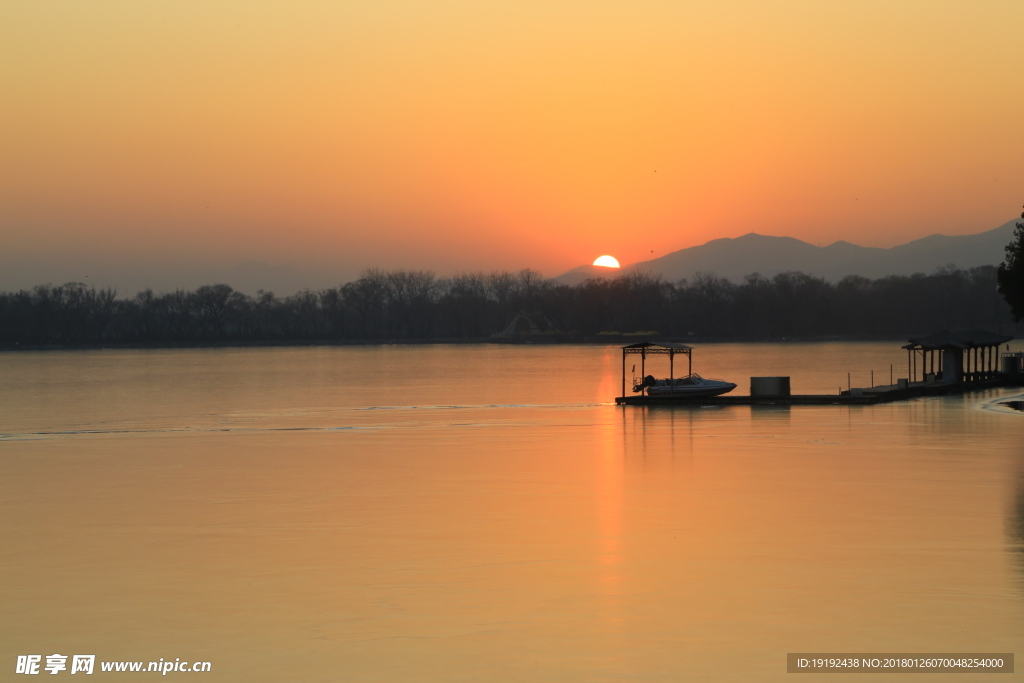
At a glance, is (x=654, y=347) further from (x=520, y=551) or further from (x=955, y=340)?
(x=520, y=551)

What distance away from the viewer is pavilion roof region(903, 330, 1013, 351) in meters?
56.2

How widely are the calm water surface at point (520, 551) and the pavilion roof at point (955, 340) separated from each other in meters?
18.8

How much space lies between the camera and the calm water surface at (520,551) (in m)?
11.7

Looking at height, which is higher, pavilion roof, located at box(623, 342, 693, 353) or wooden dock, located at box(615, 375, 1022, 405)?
pavilion roof, located at box(623, 342, 693, 353)

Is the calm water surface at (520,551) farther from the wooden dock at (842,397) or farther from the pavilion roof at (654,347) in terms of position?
the pavilion roof at (654,347)

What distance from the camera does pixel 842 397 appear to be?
4784 centimetres

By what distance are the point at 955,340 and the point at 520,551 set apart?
4699cm

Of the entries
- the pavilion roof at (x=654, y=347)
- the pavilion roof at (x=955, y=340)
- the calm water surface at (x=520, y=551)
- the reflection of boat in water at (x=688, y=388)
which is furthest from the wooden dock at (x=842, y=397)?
the calm water surface at (x=520, y=551)

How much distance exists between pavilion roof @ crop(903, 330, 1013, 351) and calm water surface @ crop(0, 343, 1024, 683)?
61.6ft

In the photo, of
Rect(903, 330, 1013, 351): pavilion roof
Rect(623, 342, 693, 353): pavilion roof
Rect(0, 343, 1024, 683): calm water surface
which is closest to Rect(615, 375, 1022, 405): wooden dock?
Rect(903, 330, 1013, 351): pavilion roof

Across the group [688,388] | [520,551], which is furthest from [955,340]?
[520,551]

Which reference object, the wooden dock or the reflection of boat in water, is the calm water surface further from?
the reflection of boat in water

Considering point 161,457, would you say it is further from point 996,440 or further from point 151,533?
point 996,440

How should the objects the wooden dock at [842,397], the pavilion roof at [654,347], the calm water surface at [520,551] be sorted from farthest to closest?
the pavilion roof at [654,347], the wooden dock at [842,397], the calm water surface at [520,551]
